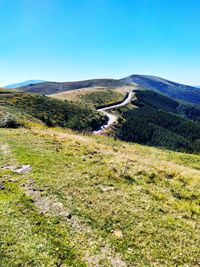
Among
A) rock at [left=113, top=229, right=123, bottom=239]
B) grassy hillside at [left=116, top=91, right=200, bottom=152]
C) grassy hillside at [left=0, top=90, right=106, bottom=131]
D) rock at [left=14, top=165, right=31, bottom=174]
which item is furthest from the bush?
grassy hillside at [left=116, top=91, right=200, bottom=152]

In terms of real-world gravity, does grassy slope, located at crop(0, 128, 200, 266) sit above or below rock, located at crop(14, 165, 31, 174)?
below

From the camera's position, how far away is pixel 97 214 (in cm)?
1266

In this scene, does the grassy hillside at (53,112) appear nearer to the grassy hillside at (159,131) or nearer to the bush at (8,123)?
the grassy hillside at (159,131)

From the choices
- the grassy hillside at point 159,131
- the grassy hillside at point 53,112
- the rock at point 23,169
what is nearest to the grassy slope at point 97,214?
the rock at point 23,169

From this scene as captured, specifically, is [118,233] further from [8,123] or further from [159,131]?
[159,131]

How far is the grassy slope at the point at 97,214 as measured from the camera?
9828 mm

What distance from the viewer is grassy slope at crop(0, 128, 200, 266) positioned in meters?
9.83

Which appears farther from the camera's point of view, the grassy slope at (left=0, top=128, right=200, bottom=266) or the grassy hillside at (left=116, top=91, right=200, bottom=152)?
the grassy hillside at (left=116, top=91, right=200, bottom=152)

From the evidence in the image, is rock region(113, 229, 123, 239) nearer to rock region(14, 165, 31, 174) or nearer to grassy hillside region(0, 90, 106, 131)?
rock region(14, 165, 31, 174)

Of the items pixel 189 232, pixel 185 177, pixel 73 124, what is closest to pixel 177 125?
pixel 73 124

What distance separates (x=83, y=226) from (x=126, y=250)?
2.36 m

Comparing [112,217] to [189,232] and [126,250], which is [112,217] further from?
[189,232]

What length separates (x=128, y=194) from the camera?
50.1 ft

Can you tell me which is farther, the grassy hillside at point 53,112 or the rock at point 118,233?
the grassy hillside at point 53,112
